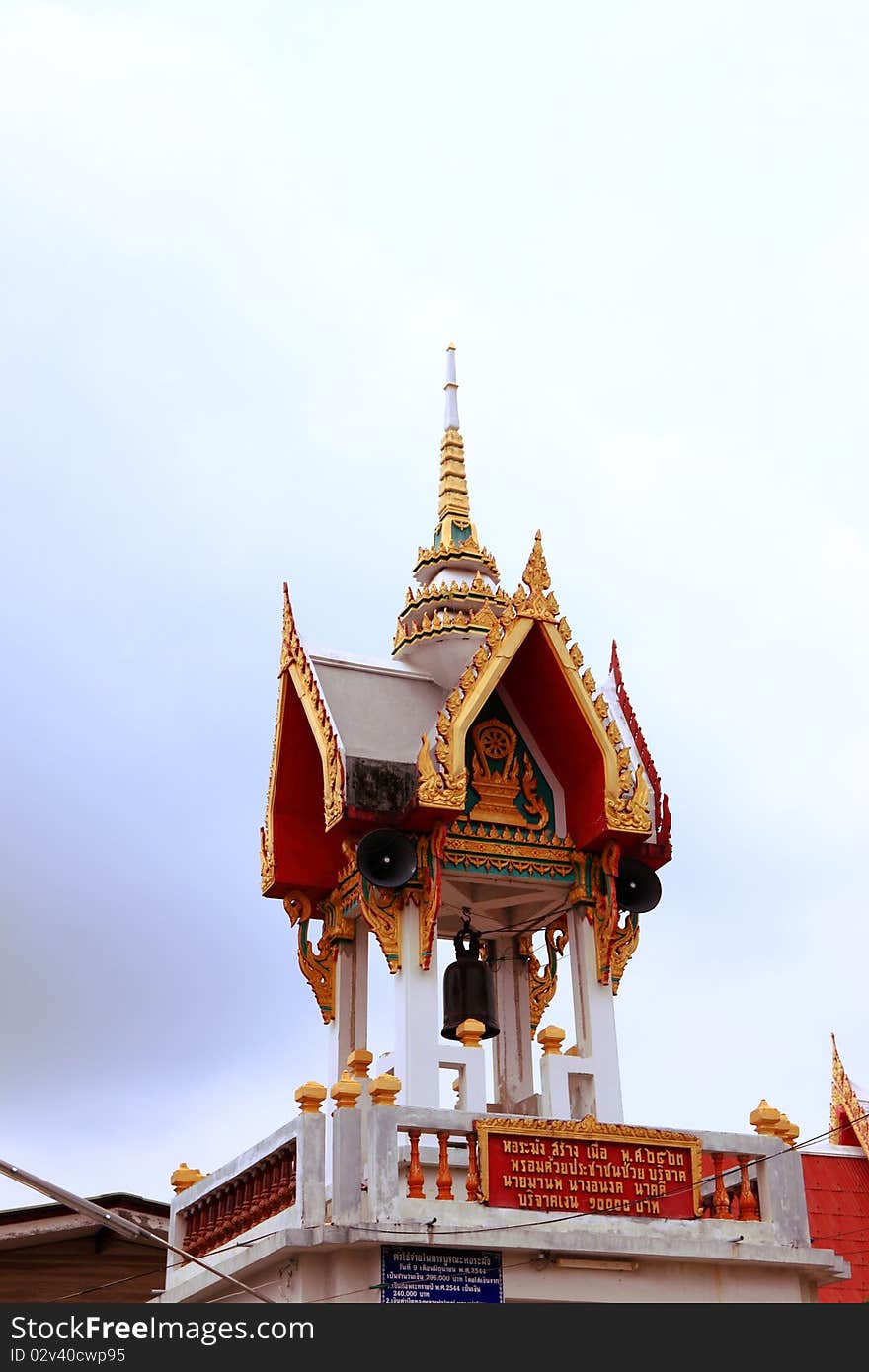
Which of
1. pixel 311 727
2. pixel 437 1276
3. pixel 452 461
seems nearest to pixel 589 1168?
pixel 437 1276

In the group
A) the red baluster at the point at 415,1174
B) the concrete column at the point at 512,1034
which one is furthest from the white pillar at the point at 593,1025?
the red baluster at the point at 415,1174

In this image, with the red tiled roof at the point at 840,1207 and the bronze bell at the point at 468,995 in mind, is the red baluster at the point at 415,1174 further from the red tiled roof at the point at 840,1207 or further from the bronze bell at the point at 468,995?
the red tiled roof at the point at 840,1207

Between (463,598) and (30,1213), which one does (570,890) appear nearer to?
(463,598)

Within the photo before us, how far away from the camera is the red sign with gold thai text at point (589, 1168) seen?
12.2 m

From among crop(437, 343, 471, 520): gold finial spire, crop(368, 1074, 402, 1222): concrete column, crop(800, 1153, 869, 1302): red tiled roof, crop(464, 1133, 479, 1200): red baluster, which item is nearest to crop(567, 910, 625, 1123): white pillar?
crop(464, 1133, 479, 1200): red baluster

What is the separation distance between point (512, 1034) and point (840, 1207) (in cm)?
698

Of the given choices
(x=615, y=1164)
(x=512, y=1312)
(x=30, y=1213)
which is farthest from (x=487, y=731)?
(x=30, y=1213)

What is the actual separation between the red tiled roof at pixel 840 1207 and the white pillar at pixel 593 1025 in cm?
667

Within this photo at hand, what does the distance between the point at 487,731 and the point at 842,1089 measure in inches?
392

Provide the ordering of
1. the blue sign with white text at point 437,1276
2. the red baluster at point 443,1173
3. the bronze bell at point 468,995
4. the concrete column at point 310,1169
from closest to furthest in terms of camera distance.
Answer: the blue sign with white text at point 437,1276, the concrete column at point 310,1169, the red baluster at point 443,1173, the bronze bell at point 468,995

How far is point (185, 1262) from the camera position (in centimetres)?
1403

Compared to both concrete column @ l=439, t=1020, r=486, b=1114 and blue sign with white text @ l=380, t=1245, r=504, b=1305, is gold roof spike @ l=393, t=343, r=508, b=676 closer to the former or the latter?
concrete column @ l=439, t=1020, r=486, b=1114

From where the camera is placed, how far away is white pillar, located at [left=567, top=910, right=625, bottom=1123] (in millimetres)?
13820

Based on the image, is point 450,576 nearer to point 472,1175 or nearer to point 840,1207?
point 472,1175
